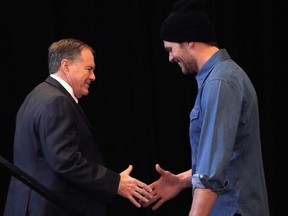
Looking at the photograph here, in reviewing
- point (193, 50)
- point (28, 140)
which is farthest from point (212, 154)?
point (28, 140)

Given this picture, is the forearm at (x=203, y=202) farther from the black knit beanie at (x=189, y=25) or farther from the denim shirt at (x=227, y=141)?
the black knit beanie at (x=189, y=25)

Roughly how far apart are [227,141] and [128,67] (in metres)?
1.62

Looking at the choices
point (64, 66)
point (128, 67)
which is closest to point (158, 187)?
point (64, 66)

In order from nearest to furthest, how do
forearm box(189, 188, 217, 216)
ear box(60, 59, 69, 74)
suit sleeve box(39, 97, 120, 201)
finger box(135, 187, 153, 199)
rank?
forearm box(189, 188, 217, 216) < suit sleeve box(39, 97, 120, 201) < finger box(135, 187, 153, 199) < ear box(60, 59, 69, 74)

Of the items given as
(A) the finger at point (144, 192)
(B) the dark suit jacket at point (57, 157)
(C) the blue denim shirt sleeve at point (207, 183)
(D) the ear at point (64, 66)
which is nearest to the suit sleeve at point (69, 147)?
(B) the dark suit jacket at point (57, 157)

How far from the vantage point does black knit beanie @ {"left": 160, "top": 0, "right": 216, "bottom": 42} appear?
199 cm

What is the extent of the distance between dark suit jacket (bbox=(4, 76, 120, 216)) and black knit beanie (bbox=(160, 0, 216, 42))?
61cm

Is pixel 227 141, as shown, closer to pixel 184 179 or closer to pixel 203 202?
pixel 203 202

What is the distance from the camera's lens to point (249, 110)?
1871 millimetres

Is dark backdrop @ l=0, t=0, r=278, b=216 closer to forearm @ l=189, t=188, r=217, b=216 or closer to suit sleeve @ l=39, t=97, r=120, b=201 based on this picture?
suit sleeve @ l=39, t=97, r=120, b=201

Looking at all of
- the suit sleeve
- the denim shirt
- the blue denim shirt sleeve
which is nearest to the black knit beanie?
the denim shirt

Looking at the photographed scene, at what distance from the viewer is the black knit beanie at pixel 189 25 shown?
1985 mm

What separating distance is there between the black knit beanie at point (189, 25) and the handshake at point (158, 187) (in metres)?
0.62

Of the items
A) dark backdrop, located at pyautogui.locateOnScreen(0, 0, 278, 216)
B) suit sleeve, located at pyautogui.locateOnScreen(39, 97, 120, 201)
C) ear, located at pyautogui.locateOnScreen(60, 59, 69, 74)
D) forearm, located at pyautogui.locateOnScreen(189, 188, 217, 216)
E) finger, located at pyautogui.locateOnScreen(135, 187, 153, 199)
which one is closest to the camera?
forearm, located at pyautogui.locateOnScreen(189, 188, 217, 216)
